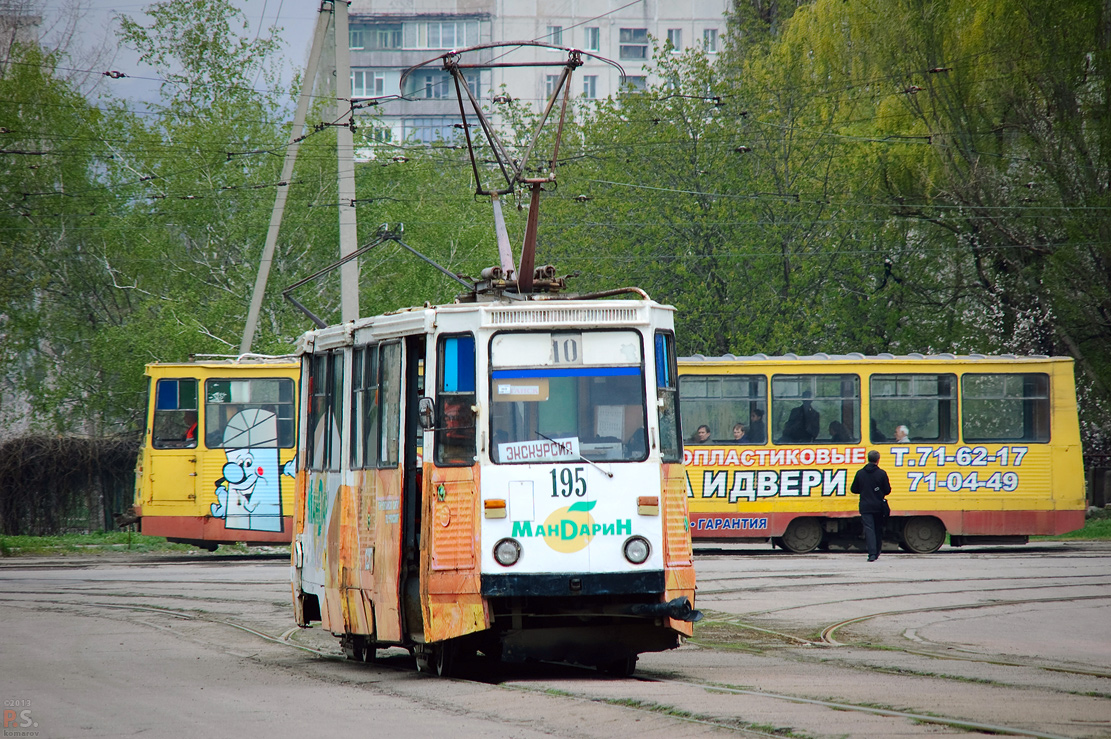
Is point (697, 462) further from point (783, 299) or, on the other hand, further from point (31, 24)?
point (31, 24)

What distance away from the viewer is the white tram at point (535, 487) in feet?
31.0

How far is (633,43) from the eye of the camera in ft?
277

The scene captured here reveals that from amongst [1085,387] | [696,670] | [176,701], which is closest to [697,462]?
[1085,387]

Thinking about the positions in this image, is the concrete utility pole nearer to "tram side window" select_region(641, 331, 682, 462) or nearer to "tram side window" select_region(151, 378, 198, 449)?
"tram side window" select_region(151, 378, 198, 449)

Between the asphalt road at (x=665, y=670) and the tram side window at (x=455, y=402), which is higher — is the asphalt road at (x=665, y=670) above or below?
below

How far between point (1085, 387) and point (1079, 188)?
426cm

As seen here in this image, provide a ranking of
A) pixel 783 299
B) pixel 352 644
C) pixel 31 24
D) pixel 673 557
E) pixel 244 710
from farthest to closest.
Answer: pixel 31 24 → pixel 783 299 → pixel 352 644 → pixel 673 557 → pixel 244 710

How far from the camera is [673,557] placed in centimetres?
963

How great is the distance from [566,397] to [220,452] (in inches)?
637

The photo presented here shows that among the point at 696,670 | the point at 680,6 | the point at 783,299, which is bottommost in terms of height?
the point at 696,670

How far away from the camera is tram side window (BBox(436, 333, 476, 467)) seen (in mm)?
9672

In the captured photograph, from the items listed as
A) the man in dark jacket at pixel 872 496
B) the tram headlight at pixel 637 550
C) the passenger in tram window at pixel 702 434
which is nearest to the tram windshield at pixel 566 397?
the tram headlight at pixel 637 550

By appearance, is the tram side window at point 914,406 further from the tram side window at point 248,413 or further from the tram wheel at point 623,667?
the tram wheel at point 623,667

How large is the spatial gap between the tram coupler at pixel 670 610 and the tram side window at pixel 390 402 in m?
2.11
